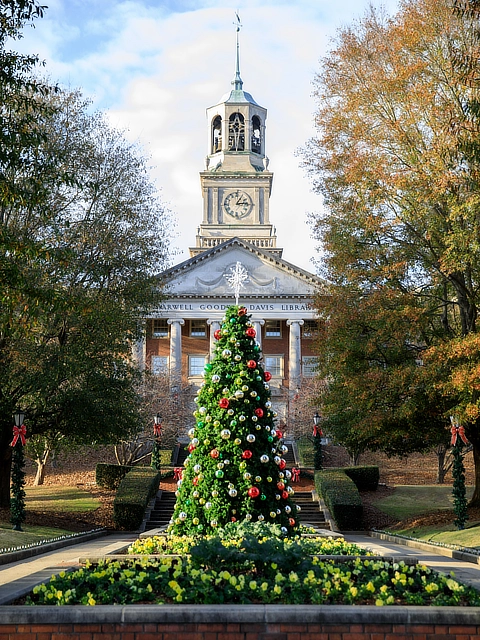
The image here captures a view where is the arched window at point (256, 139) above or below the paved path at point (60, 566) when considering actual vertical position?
above

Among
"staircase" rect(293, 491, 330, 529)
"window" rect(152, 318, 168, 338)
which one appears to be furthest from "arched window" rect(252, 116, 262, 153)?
"staircase" rect(293, 491, 330, 529)

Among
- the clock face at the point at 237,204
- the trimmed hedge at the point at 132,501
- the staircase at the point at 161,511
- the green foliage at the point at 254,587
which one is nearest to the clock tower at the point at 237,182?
the clock face at the point at 237,204

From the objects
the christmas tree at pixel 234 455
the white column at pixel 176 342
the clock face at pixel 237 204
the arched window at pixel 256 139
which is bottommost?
the christmas tree at pixel 234 455

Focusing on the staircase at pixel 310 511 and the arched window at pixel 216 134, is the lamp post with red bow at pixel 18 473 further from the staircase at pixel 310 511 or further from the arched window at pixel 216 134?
the arched window at pixel 216 134

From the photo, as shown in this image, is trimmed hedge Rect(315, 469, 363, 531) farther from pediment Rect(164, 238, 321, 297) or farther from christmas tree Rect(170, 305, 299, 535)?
pediment Rect(164, 238, 321, 297)

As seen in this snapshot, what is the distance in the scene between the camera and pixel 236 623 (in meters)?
6.66

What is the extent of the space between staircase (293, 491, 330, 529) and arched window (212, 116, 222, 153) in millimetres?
49542

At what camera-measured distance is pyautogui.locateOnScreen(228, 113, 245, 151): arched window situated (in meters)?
73.5

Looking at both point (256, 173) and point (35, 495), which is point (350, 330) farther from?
point (256, 173)

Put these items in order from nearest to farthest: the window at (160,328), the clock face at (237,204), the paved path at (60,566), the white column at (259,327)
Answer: the paved path at (60,566) → the white column at (259,327) → the window at (160,328) → the clock face at (237,204)

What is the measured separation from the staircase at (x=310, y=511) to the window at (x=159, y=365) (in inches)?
732

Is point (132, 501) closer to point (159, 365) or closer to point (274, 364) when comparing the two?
point (159, 365)

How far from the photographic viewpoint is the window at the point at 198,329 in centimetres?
6034

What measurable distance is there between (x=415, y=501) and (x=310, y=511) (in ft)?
17.5
